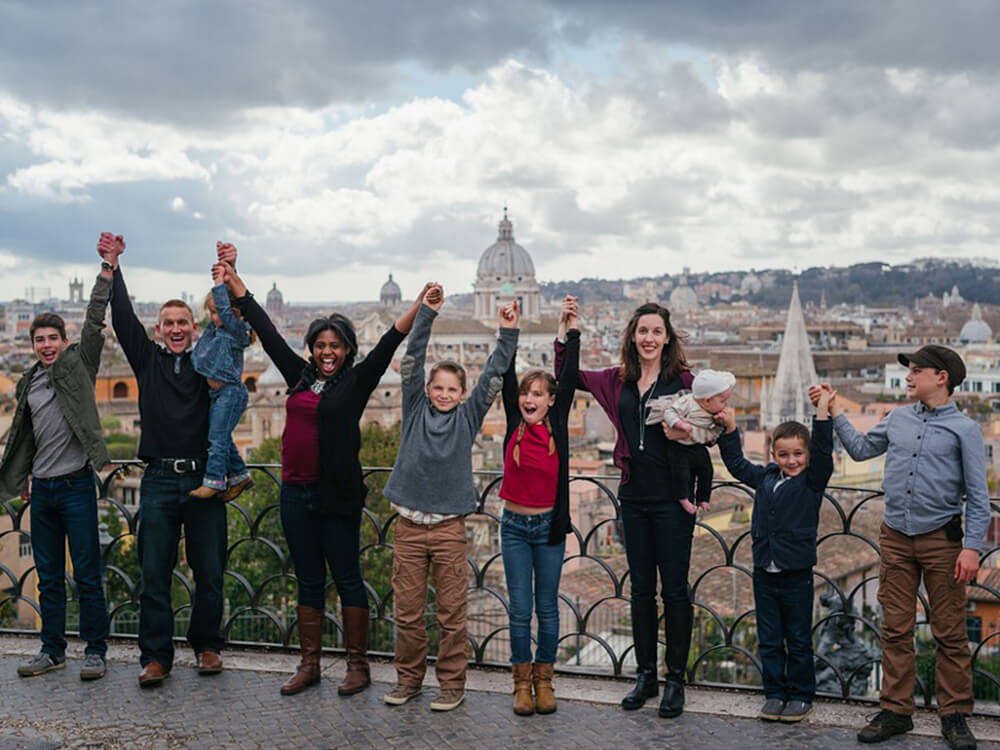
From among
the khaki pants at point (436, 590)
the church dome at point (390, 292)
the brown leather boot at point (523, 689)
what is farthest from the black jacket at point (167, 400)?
the church dome at point (390, 292)

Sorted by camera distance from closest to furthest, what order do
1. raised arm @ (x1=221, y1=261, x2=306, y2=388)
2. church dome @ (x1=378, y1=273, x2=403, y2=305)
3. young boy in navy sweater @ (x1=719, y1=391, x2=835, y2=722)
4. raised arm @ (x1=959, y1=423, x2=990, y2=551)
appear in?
raised arm @ (x1=959, y1=423, x2=990, y2=551)
young boy in navy sweater @ (x1=719, y1=391, x2=835, y2=722)
raised arm @ (x1=221, y1=261, x2=306, y2=388)
church dome @ (x1=378, y1=273, x2=403, y2=305)

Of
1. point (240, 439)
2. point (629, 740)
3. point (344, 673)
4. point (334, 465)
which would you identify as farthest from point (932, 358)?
point (240, 439)

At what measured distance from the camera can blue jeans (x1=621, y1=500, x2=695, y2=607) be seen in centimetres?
327

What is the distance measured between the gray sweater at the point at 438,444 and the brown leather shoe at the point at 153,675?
976mm

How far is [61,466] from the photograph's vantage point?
3646 millimetres

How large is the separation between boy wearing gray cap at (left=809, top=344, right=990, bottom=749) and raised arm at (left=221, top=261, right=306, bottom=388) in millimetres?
1623

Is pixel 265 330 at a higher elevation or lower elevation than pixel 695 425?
higher

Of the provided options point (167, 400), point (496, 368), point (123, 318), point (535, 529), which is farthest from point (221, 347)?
point (535, 529)

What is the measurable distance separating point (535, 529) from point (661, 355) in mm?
649

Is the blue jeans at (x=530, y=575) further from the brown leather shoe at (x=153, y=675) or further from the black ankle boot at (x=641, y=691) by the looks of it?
the brown leather shoe at (x=153, y=675)

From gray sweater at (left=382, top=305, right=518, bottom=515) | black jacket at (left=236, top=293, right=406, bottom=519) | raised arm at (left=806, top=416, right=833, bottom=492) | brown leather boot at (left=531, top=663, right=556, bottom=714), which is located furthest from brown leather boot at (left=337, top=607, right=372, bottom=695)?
raised arm at (left=806, top=416, right=833, bottom=492)

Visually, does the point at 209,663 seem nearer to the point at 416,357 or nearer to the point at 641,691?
the point at 416,357

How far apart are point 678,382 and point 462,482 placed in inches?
28.0

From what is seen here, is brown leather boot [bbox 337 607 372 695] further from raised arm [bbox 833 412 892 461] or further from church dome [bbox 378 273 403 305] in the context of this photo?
church dome [bbox 378 273 403 305]
